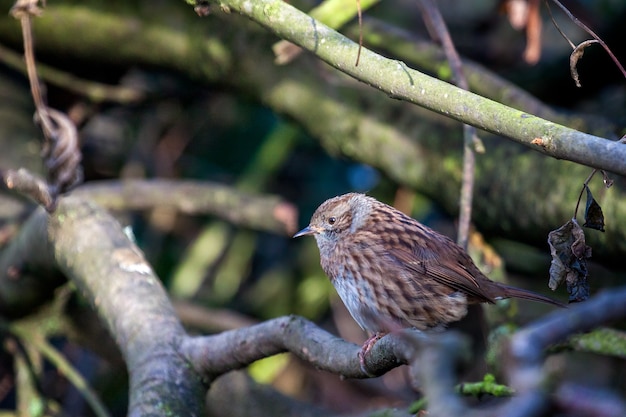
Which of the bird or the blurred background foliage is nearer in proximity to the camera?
the bird

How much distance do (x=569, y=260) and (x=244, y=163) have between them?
4093 mm

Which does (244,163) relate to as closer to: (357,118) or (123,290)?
(357,118)

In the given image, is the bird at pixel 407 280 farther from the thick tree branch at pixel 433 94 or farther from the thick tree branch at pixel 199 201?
the thick tree branch at pixel 199 201

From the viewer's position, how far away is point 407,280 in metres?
Answer: 3.06

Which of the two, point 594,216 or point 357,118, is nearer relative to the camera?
point 594,216

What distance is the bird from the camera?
3.03 meters

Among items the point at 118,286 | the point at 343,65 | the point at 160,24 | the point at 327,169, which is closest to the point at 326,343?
the point at 343,65

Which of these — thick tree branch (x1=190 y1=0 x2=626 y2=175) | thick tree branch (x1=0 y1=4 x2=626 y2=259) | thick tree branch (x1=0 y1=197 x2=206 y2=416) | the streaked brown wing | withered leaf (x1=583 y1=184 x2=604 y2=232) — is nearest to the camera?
thick tree branch (x1=190 y1=0 x2=626 y2=175)

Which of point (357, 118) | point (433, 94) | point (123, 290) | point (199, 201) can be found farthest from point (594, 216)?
point (199, 201)

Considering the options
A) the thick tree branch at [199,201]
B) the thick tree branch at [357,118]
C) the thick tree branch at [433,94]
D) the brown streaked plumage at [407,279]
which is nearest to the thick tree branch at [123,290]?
the brown streaked plumage at [407,279]

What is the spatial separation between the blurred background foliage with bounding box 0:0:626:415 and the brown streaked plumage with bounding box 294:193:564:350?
1.04 metres

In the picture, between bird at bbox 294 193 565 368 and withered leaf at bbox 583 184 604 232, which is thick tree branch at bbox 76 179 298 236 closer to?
bird at bbox 294 193 565 368

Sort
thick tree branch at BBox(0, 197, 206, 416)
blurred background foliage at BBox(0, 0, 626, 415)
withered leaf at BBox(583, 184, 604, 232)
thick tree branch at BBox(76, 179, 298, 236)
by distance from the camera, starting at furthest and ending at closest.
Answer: blurred background foliage at BBox(0, 0, 626, 415)
thick tree branch at BBox(76, 179, 298, 236)
thick tree branch at BBox(0, 197, 206, 416)
withered leaf at BBox(583, 184, 604, 232)

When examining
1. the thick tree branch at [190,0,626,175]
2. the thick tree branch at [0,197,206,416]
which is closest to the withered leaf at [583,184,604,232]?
the thick tree branch at [190,0,626,175]
